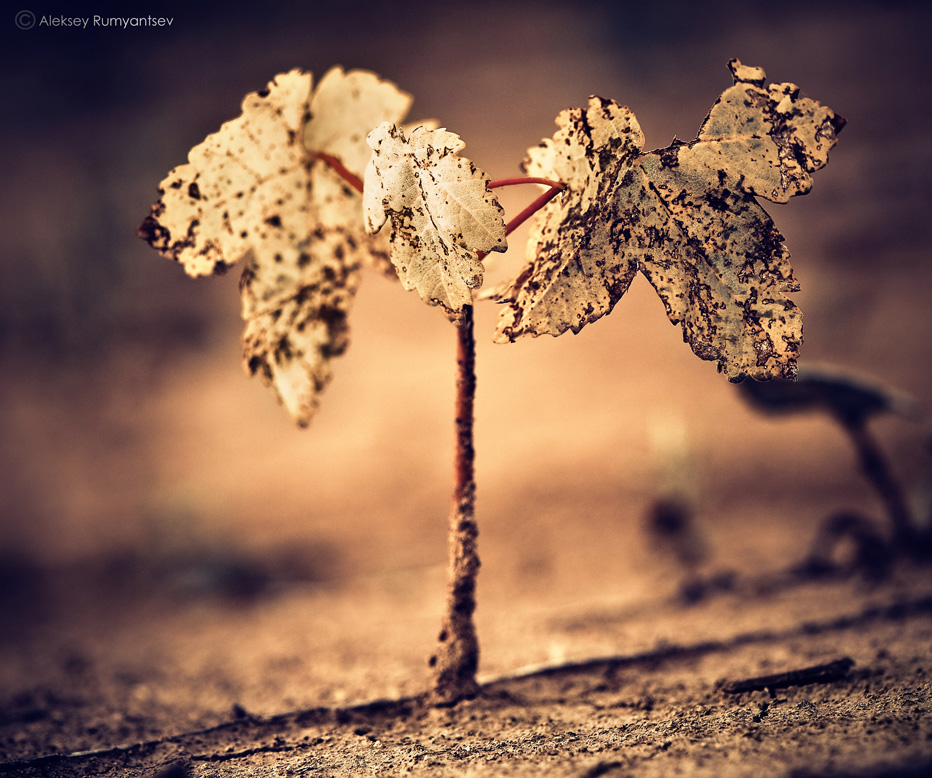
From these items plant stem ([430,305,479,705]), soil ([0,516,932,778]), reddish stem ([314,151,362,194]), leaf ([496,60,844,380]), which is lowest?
soil ([0,516,932,778])

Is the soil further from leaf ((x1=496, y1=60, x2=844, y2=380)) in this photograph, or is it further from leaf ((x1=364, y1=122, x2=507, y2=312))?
leaf ((x1=364, y1=122, x2=507, y2=312))

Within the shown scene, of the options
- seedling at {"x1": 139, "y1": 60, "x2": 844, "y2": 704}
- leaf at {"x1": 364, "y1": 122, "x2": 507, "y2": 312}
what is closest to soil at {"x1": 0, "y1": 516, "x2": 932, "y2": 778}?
seedling at {"x1": 139, "y1": 60, "x2": 844, "y2": 704}

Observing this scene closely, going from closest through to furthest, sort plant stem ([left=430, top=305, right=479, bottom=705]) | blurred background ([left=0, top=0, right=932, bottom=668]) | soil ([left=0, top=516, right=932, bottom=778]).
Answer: soil ([left=0, top=516, right=932, bottom=778]) < plant stem ([left=430, top=305, right=479, bottom=705]) < blurred background ([left=0, top=0, right=932, bottom=668])

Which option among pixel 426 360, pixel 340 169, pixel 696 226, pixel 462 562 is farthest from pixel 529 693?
pixel 426 360

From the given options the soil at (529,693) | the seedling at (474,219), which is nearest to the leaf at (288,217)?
the seedling at (474,219)

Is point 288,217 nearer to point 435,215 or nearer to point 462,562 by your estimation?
point 435,215

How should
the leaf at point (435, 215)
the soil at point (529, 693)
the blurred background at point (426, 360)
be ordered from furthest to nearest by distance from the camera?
the blurred background at point (426, 360) < the soil at point (529, 693) < the leaf at point (435, 215)

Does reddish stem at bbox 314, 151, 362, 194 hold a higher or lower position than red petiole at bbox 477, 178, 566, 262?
higher

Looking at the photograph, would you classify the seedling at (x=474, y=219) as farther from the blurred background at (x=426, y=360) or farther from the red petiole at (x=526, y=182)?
the blurred background at (x=426, y=360)
